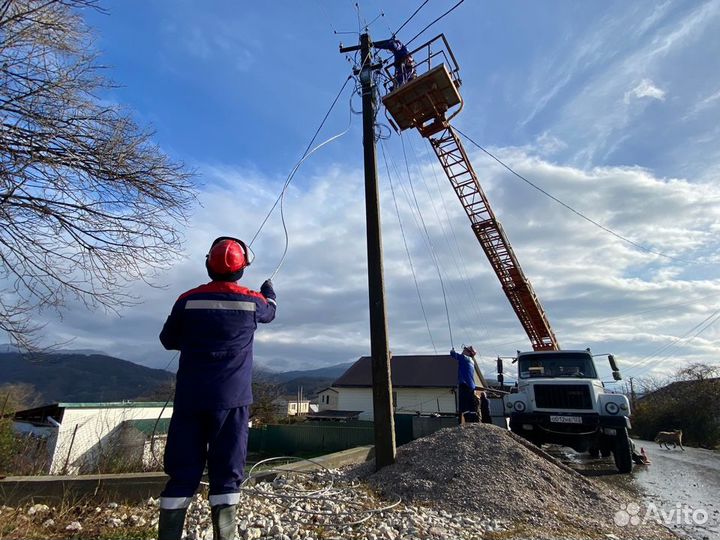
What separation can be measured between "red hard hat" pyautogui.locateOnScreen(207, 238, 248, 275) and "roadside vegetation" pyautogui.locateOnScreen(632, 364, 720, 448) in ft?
81.3

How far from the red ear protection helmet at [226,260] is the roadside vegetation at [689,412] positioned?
24.8m

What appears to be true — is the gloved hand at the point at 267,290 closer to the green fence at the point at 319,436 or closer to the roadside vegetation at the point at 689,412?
the green fence at the point at 319,436

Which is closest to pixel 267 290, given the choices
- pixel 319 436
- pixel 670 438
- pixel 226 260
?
pixel 226 260

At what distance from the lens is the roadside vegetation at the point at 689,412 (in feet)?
65.0

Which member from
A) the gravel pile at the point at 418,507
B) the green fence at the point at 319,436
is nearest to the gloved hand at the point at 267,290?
the gravel pile at the point at 418,507

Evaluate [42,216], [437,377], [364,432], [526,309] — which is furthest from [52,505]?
[437,377]

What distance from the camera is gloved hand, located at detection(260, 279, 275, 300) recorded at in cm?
331

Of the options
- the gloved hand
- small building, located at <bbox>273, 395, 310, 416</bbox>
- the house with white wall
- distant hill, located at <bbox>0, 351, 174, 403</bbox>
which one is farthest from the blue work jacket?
distant hill, located at <bbox>0, 351, 174, 403</bbox>

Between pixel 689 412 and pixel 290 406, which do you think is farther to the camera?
pixel 290 406

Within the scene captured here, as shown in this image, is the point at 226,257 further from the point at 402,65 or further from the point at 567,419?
the point at 402,65

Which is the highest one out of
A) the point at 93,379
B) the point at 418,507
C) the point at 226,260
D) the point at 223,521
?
the point at 93,379

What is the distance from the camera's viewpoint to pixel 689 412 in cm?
2098

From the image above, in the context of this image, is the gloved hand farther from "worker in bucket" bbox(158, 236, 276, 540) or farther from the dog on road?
the dog on road

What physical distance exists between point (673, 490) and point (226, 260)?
8639mm
